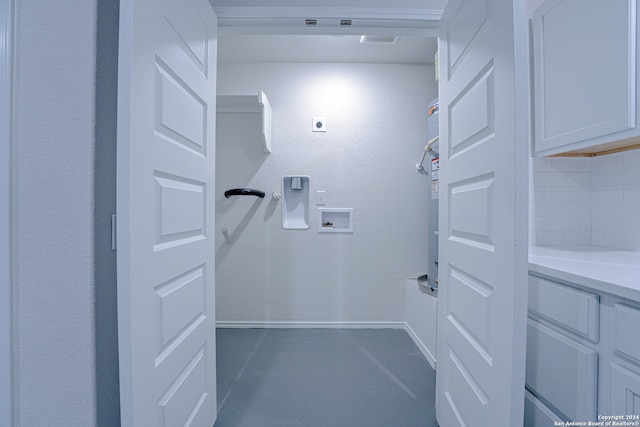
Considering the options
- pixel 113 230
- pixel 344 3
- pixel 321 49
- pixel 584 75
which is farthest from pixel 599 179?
pixel 113 230

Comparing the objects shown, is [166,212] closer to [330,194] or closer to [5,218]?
[5,218]

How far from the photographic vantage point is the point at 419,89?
240cm

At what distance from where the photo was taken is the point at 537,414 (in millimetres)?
962

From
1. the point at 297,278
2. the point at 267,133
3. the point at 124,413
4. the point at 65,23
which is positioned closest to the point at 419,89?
the point at 267,133

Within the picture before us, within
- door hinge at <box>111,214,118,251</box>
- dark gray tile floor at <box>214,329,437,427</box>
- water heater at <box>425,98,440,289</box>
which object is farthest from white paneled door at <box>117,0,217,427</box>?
water heater at <box>425,98,440,289</box>

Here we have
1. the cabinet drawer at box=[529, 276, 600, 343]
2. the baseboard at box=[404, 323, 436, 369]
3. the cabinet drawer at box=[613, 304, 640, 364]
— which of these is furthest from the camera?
the baseboard at box=[404, 323, 436, 369]

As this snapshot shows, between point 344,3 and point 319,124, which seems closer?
point 344,3

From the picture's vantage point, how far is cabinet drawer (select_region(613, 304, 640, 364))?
2.25 ft

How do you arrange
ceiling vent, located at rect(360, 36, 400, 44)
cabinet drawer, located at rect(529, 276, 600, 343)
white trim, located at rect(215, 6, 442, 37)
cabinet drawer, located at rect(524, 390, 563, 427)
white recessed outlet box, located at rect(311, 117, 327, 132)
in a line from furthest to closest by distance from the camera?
1. white recessed outlet box, located at rect(311, 117, 327, 132)
2. ceiling vent, located at rect(360, 36, 400, 44)
3. white trim, located at rect(215, 6, 442, 37)
4. cabinet drawer, located at rect(524, 390, 563, 427)
5. cabinet drawer, located at rect(529, 276, 600, 343)

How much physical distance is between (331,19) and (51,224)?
1.35 m

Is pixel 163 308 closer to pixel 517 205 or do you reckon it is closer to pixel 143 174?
pixel 143 174

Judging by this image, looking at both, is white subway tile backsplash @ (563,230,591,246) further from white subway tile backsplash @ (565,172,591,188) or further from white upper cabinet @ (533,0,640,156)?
white upper cabinet @ (533,0,640,156)

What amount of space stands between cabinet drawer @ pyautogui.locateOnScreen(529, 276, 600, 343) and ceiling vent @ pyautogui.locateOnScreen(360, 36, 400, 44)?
5.97 feet

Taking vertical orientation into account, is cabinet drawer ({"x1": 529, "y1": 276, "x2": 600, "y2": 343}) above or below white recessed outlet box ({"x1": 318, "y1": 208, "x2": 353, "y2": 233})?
below
